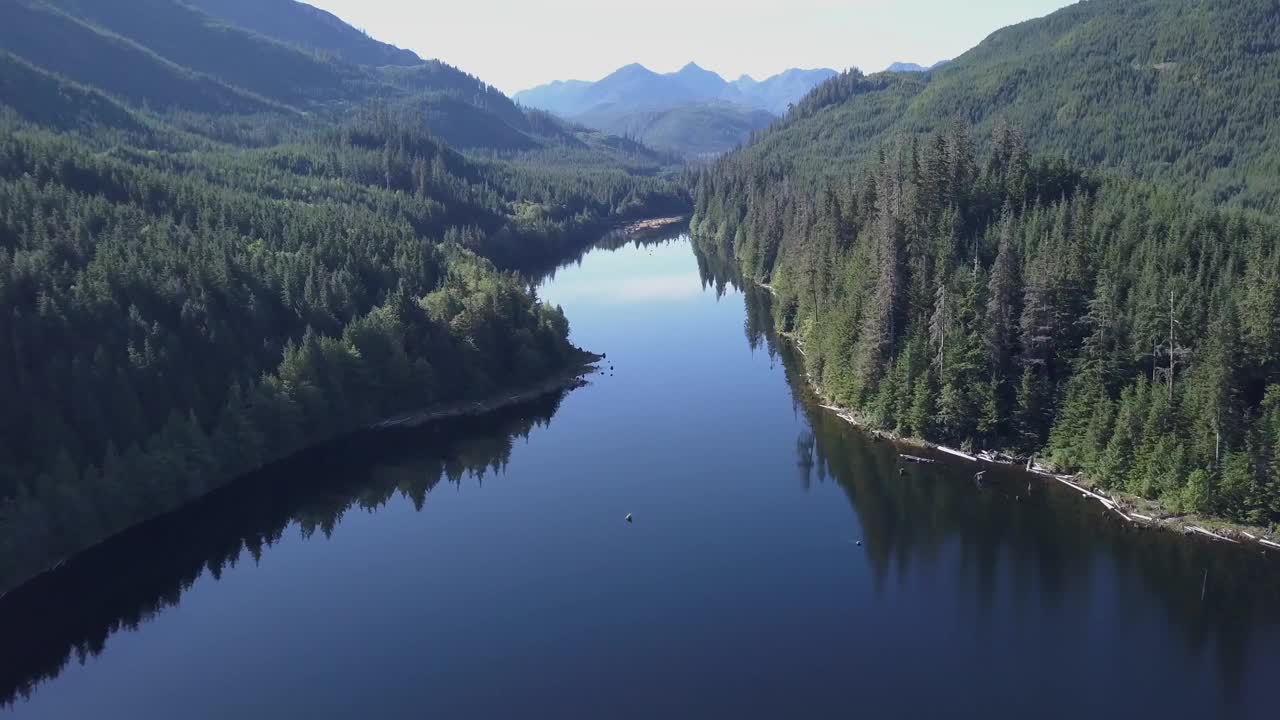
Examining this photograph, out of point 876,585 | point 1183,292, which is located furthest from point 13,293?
point 1183,292

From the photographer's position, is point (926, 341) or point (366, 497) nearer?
point (366, 497)

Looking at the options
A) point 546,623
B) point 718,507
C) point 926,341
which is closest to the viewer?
point 546,623

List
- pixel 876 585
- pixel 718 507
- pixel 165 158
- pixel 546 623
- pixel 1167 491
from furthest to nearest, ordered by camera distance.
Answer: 1. pixel 165 158
2. pixel 718 507
3. pixel 1167 491
4. pixel 876 585
5. pixel 546 623

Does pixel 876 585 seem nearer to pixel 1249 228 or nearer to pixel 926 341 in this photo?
pixel 926 341

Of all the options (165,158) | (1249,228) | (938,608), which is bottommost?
(938,608)

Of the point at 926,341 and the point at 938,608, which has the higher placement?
the point at 926,341

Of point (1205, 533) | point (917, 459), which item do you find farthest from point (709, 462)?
point (1205, 533)

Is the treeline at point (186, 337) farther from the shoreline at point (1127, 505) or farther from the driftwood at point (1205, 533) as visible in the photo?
the driftwood at point (1205, 533)
